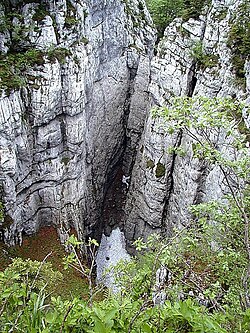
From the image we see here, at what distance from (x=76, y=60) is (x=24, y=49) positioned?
3200 mm

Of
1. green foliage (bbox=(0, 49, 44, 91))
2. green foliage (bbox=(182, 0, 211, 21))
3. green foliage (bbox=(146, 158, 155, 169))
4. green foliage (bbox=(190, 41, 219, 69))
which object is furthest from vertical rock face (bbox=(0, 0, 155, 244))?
green foliage (bbox=(190, 41, 219, 69))

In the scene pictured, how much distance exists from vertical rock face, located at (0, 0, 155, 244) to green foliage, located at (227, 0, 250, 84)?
9384 mm

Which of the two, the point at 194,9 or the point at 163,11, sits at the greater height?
the point at 194,9

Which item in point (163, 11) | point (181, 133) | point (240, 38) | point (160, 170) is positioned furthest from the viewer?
point (163, 11)

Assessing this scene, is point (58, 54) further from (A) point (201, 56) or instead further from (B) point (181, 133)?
(B) point (181, 133)

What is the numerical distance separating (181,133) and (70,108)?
7.08 metres

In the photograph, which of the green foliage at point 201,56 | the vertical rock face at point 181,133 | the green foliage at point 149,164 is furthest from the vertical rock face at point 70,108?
the green foliage at point 201,56

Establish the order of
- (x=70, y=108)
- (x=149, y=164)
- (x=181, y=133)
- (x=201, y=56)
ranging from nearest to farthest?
(x=201, y=56), (x=181, y=133), (x=70, y=108), (x=149, y=164)

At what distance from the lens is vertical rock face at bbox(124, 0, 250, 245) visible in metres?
20.2

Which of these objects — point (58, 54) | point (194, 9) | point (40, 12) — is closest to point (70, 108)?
point (58, 54)

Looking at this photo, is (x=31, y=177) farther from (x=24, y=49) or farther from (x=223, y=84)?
(x=223, y=84)

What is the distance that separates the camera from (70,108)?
76.2 ft

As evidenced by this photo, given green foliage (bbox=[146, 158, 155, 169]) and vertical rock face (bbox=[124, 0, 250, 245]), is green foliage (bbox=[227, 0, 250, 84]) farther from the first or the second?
green foliage (bbox=[146, 158, 155, 169])

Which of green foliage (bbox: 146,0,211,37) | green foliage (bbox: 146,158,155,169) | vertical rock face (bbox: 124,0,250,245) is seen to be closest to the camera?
vertical rock face (bbox: 124,0,250,245)
